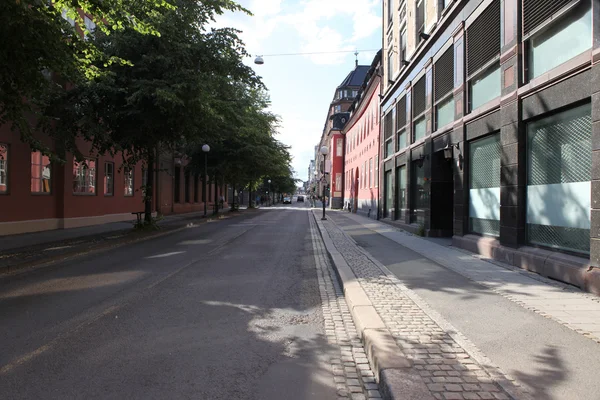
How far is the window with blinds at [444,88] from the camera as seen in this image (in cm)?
1371

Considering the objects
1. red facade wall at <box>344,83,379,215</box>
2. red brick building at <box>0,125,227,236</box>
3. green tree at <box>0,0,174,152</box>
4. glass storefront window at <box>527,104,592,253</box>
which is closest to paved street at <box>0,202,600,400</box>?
glass storefront window at <box>527,104,592,253</box>

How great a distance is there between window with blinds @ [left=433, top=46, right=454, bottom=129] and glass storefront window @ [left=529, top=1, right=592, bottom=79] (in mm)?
4682

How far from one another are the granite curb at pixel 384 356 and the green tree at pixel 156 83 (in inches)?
382

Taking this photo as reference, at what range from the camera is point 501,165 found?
978 cm

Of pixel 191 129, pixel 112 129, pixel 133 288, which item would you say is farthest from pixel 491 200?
pixel 112 129

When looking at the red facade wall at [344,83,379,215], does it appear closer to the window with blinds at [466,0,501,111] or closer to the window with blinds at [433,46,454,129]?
the window with blinds at [433,46,454,129]

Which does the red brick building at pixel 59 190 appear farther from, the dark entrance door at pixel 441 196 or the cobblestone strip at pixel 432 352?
the cobblestone strip at pixel 432 352

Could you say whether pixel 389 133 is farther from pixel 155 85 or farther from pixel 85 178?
pixel 85 178

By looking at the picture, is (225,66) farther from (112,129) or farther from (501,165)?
(501,165)

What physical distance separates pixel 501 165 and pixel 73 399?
9261mm

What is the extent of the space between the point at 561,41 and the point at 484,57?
3.32 m

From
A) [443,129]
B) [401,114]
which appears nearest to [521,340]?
[443,129]

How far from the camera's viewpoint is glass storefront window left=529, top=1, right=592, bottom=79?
23.7ft

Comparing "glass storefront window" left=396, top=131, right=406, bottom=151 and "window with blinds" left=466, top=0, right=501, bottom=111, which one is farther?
"glass storefront window" left=396, top=131, right=406, bottom=151
